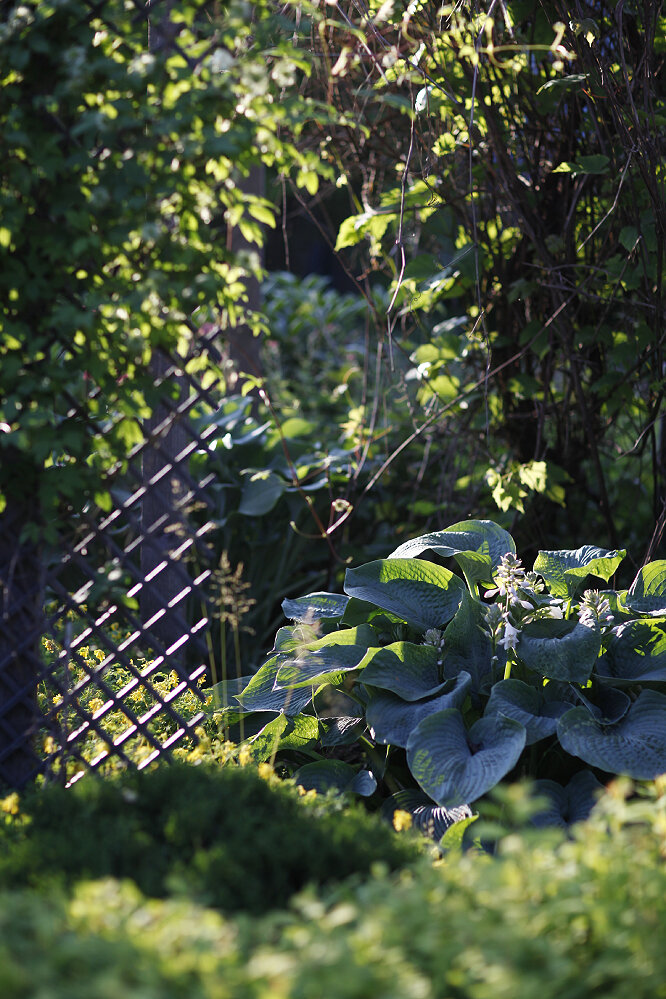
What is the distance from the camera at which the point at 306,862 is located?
1.57 meters

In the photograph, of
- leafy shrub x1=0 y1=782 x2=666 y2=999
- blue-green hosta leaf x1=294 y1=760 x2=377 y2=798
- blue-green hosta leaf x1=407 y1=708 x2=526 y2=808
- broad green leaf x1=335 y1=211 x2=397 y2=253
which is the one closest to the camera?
leafy shrub x1=0 y1=782 x2=666 y2=999

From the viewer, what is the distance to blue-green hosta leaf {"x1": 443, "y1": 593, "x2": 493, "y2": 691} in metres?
2.40

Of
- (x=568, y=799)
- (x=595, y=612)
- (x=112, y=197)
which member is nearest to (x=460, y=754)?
(x=568, y=799)

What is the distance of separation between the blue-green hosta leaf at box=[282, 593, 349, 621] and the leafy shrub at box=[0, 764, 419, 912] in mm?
828

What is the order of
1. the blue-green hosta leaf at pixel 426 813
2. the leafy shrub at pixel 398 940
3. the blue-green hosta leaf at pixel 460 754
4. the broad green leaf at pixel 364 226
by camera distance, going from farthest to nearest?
1. the broad green leaf at pixel 364 226
2. the blue-green hosta leaf at pixel 426 813
3. the blue-green hosta leaf at pixel 460 754
4. the leafy shrub at pixel 398 940

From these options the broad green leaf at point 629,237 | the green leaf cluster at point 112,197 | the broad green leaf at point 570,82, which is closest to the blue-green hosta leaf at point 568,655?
the green leaf cluster at point 112,197

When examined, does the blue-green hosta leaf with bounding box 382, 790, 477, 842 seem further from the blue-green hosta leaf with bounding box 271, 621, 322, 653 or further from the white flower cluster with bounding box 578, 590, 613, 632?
the white flower cluster with bounding box 578, 590, 613, 632

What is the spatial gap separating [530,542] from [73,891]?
2543mm

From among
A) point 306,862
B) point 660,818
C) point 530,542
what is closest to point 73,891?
point 306,862

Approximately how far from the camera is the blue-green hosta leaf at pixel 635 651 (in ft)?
7.71

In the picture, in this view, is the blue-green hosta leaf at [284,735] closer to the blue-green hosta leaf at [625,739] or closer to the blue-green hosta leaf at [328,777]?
the blue-green hosta leaf at [328,777]

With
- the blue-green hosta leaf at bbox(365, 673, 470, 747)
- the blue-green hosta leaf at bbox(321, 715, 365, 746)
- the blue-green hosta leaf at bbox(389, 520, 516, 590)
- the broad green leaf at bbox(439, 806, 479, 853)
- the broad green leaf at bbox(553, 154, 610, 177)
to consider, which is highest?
the broad green leaf at bbox(553, 154, 610, 177)

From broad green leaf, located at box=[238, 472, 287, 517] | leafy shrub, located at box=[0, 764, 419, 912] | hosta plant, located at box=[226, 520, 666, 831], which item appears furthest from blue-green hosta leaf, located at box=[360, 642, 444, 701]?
broad green leaf, located at box=[238, 472, 287, 517]

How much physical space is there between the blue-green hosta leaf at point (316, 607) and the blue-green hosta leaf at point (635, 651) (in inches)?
27.8
